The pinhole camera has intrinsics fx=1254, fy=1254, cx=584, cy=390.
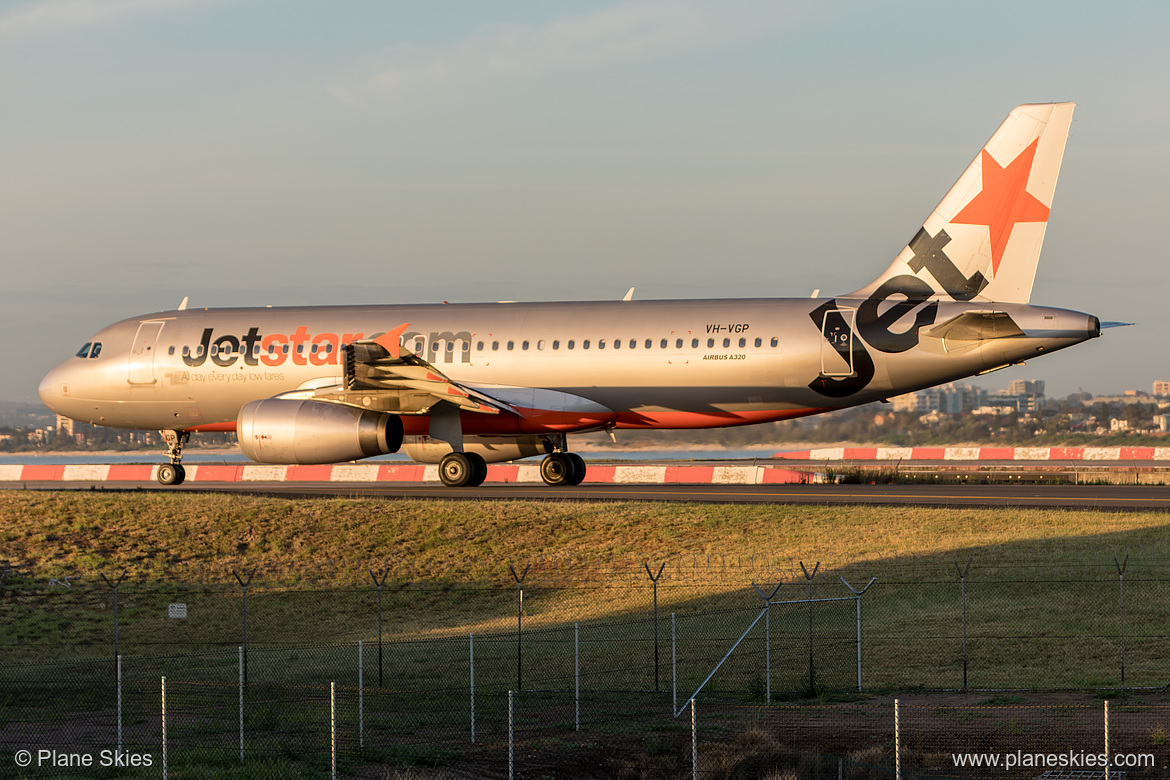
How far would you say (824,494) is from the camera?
109 ft

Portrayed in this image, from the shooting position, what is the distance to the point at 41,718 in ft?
48.7

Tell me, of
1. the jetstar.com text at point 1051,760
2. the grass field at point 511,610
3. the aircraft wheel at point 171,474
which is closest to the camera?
the jetstar.com text at point 1051,760

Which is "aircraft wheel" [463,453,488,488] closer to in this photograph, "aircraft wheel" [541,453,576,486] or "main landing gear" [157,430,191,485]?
"aircraft wheel" [541,453,576,486]

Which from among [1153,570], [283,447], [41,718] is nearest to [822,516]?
[1153,570]

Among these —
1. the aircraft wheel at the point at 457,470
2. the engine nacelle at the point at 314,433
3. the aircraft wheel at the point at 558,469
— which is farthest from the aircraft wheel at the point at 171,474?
the aircraft wheel at the point at 558,469

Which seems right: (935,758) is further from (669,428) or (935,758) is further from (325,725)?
(669,428)

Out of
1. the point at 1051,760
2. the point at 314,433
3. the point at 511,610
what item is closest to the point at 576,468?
the point at 314,433

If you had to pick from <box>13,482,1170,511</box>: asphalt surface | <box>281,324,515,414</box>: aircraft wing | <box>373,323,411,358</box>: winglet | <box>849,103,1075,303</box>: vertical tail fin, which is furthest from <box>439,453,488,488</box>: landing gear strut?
<box>849,103,1075,303</box>: vertical tail fin

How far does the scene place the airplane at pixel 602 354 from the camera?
3000cm

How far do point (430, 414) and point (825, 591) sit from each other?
13434 mm

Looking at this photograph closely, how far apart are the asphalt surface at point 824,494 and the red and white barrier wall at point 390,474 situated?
9.48ft

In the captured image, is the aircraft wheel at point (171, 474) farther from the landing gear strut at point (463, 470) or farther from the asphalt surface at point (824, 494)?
the landing gear strut at point (463, 470)

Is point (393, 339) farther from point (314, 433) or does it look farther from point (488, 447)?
point (314, 433)

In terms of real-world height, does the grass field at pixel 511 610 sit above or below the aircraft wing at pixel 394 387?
below
